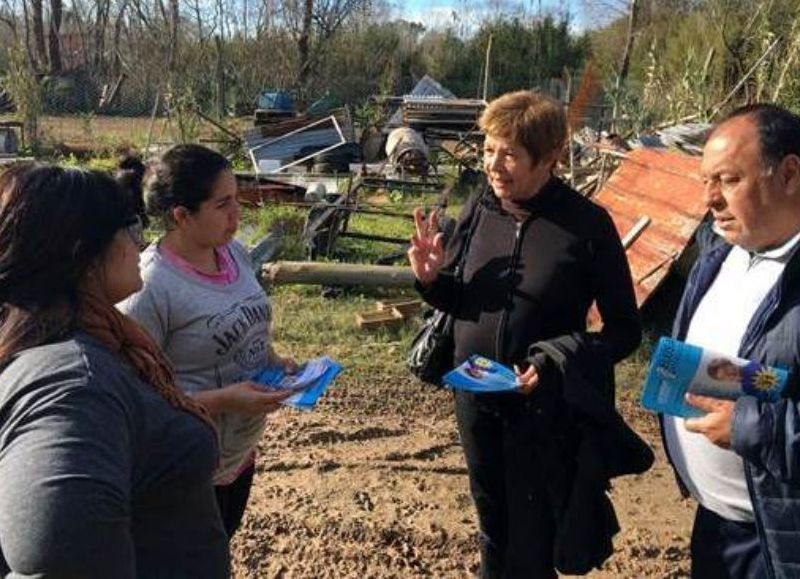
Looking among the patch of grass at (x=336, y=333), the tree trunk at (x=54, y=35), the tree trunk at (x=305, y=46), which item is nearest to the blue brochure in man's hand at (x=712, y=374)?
the patch of grass at (x=336, y=333)

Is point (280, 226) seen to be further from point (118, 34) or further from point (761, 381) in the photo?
point (118, 34)

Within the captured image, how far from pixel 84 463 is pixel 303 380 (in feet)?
4.22

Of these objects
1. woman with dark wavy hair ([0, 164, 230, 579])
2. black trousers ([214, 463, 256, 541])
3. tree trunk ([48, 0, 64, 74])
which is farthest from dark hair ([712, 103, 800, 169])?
tree trunk ([48, 0, 64, 74])

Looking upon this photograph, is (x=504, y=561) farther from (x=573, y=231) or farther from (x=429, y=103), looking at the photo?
(x=429, y=103)

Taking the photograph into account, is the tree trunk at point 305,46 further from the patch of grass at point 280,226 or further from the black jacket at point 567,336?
the black jacket at point 567,336

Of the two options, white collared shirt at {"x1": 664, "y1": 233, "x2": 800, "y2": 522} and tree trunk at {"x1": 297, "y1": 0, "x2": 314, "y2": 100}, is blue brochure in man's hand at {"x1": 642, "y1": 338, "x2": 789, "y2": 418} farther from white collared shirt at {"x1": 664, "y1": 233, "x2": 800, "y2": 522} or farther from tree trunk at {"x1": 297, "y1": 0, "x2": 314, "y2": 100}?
tree trunk at {"x1": 297, "y1": 0, "x2": 314, "y2": 100}

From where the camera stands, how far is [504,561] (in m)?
2.96

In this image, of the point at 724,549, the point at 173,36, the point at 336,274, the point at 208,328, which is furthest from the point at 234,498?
the point at 173,36

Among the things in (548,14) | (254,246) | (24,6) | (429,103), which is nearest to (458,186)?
(429,103)

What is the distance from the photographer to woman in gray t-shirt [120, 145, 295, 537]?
91.0 inches

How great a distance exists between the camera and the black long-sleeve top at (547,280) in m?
2.65

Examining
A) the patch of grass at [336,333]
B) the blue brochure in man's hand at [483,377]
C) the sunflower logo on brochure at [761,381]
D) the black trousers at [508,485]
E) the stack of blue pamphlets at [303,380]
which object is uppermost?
the sunflower logo on brochure at [761,381]

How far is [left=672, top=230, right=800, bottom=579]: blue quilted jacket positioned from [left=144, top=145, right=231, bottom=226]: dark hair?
1497mm

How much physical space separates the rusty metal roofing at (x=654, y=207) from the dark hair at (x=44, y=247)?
5.38m
